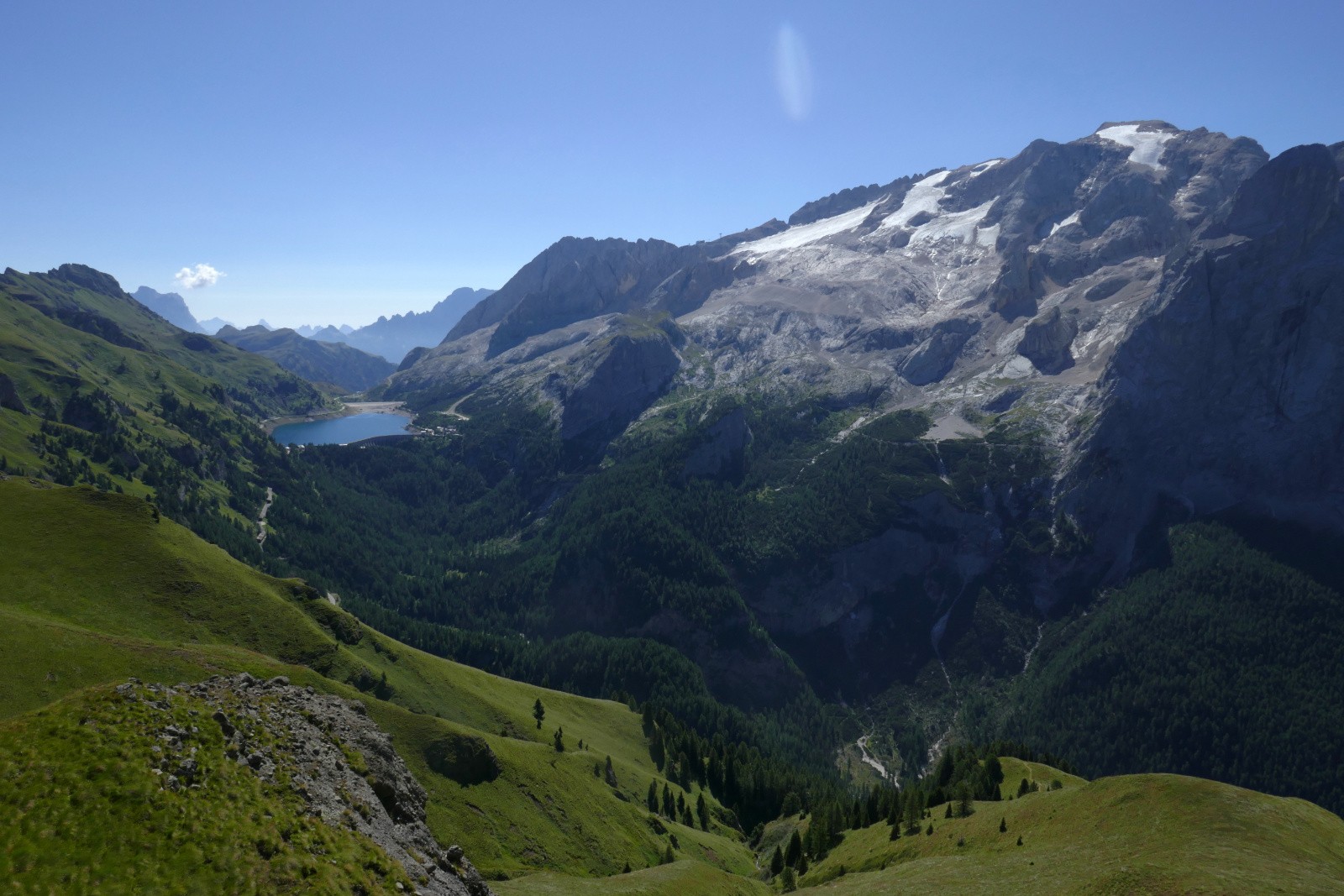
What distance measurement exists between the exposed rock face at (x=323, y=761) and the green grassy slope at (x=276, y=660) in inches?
1147

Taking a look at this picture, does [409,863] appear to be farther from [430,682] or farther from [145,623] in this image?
[430,682]

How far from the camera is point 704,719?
19400 cm

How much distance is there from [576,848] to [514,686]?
2485 inches

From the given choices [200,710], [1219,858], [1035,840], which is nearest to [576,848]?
A: [1035,840]

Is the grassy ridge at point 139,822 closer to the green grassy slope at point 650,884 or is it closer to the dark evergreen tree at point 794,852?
the green grassy slope at point 650,884

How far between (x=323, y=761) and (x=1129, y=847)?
6456 centimetres

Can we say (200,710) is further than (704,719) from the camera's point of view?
No

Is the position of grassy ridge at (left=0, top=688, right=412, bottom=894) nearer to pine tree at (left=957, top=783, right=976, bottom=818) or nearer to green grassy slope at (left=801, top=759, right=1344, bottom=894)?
green grassy slope at (left=801, top=759, right=1344, bottom=894)

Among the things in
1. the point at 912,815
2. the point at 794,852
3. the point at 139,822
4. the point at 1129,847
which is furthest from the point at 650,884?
the point at 139,822

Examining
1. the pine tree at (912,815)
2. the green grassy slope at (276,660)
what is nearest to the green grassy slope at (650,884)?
the green grassy slope at (276,660)

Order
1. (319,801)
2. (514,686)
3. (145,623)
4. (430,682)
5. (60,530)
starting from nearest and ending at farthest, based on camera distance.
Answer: (319,801) → (145,623) → (60,530) → (430,682) → (514,686)

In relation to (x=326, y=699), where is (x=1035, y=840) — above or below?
below

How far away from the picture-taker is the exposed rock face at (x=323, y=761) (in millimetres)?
37469

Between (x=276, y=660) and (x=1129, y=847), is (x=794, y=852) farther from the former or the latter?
(x=276, y=660)
